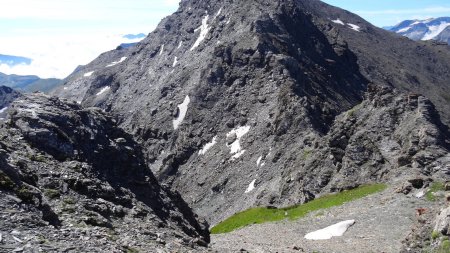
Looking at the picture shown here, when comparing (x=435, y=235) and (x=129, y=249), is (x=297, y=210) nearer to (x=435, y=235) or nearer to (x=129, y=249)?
(x=435, y=235)

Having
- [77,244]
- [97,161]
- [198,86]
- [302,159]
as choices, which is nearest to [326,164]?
[302,159]

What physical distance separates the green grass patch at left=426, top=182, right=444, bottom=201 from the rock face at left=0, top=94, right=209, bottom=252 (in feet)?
71.6

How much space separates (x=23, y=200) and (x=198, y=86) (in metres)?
109

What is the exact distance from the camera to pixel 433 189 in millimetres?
48531

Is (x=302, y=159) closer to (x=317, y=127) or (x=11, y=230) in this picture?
(x=317, y=127)

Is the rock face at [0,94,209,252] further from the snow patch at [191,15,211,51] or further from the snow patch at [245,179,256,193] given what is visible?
the snow patch at [191,15,211,51]

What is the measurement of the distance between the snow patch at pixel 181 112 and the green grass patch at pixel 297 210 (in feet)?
212

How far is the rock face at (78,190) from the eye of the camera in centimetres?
2461

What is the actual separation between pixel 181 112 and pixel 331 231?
308ft

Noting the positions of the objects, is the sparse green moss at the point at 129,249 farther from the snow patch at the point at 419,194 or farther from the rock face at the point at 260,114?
the rock face at the point at 260,114

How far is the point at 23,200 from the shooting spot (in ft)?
84.2

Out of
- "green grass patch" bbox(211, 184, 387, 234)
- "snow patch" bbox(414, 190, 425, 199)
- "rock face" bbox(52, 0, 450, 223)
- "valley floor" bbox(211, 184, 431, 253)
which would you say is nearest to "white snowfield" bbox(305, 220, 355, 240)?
"valley floor" bbox(211, 184, 431, 253)

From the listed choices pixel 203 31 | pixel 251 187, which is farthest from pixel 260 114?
pixel 203 31

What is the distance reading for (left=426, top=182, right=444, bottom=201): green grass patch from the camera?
4738cm
